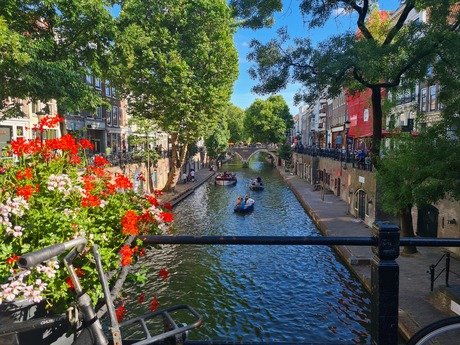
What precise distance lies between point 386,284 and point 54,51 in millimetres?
20146

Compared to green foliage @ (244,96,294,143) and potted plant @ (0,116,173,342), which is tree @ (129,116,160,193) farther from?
green foliage @ (244,96,294,143)

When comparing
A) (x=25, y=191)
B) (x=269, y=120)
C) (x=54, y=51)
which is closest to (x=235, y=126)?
(x=269, y=120)

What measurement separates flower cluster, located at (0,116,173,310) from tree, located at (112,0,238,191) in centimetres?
2657

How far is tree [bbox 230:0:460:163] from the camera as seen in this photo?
13680 mm

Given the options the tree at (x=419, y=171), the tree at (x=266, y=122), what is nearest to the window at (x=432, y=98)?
the tree at (x=419, y=171)

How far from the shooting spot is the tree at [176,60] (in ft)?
96.1

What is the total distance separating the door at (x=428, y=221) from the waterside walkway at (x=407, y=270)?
1076 mm

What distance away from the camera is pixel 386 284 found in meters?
2.34

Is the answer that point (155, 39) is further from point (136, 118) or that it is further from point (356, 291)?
point (356, 291)

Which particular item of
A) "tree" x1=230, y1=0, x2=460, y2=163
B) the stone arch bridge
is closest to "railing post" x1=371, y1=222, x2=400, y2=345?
"tree" x1=230, y1=0, x2=460, y2=163

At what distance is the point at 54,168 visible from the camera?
3.29m

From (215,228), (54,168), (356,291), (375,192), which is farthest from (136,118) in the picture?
(54,168)

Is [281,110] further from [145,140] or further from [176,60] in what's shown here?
[176,60]

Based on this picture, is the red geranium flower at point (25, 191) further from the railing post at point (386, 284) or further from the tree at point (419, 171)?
the tree at point (419, 171)
